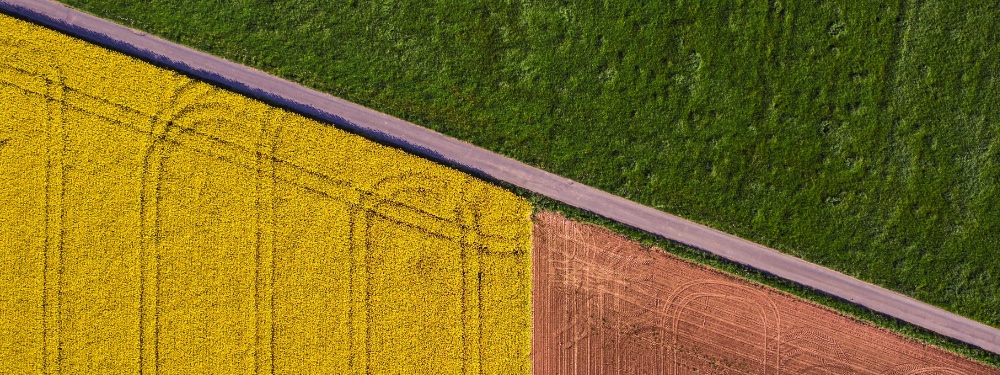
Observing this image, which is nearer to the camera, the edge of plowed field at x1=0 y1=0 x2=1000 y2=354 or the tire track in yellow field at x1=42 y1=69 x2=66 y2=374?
the tire track in yellow field at x1=42 y1=69 x2=66 y2=374

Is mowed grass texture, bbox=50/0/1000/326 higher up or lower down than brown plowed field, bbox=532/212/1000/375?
higher up

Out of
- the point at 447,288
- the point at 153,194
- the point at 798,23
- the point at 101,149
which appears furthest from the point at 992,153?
the point at 101,149

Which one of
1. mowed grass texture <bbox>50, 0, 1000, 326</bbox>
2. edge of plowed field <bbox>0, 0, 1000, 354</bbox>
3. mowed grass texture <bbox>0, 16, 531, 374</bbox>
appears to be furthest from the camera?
edge of plowed field <bbox>0, 0, 1000, 354</bbox>

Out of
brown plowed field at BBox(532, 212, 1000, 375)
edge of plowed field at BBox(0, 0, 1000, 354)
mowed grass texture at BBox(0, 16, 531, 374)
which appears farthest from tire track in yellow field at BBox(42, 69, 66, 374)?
brown plowed field at BBox(532, 212, 1000, 375)

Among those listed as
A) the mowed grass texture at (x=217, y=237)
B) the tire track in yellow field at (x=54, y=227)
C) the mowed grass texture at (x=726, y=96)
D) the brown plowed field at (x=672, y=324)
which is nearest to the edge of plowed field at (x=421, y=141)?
the mowed grass texture at (x=726, y=96)

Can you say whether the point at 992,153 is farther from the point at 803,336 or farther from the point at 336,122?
the point at 336,122

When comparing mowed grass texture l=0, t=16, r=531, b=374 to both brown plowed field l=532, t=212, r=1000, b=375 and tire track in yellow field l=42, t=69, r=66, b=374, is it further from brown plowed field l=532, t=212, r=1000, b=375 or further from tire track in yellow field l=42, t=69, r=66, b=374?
brown plowed field l=532, t=212, r=1000, b=375

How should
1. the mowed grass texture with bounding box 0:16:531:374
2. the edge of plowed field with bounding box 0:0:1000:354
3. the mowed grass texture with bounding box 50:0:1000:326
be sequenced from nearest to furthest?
the mowed grass texture with bounding box 50:0:1000:326 < the mowed grass texture with bounding box 0:16:531:374 < the edge of plowed field with bounding box 0:0:1000:354
